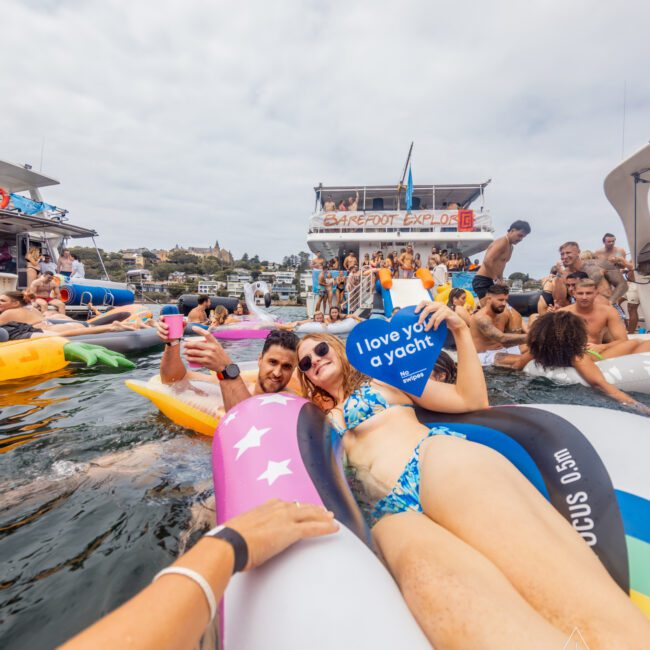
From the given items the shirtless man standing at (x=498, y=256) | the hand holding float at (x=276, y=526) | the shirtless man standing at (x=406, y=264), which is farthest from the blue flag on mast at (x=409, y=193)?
the hand holding float at (x=276, y=526)

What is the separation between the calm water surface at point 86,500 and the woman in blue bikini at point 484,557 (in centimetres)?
106

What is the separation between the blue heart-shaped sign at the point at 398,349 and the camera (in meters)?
1.83

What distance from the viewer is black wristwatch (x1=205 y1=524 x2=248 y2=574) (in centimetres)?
82

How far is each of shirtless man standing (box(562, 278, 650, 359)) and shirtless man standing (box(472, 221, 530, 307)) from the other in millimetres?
1076

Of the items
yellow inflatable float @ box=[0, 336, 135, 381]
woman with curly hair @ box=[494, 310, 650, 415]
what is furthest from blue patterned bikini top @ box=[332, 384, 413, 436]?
yellow inflatable float @ box=[0, 336, 135, 381]

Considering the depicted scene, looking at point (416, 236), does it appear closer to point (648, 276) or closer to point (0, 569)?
point (648, 276)

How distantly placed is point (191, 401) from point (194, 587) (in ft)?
7.57

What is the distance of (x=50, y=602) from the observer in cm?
130

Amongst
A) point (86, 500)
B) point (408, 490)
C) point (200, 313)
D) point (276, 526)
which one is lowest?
point (86, 500)

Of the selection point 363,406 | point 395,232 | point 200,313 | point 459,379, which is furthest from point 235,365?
point 395,232

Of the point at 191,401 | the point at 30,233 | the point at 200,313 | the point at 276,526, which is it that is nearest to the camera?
the point at 276,526

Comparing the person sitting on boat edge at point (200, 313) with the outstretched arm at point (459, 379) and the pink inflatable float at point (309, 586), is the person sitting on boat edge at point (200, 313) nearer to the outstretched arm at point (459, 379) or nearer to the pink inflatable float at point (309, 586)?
the outstretched arm at point (459, 379)

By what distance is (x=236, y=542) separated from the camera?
844 mm

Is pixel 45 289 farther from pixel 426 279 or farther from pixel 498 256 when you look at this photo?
pixel 498 256
